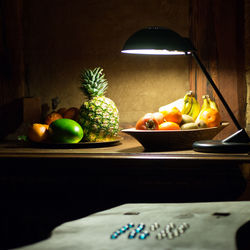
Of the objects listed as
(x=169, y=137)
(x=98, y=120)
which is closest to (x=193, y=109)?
(x=169, y=137)

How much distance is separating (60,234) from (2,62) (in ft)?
6.97

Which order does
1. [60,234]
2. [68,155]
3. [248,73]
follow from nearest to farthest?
[60,234], [68,155], [248,73]

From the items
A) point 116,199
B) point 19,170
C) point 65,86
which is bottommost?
point 116,199

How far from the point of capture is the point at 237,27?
2.62 meters

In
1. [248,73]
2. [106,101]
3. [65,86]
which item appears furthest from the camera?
[65,86]

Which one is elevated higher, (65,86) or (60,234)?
(65,86)

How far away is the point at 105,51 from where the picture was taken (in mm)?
2779

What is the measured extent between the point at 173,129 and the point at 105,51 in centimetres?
93

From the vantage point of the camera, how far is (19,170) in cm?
216

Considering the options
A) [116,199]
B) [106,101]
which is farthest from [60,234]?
[106,101]

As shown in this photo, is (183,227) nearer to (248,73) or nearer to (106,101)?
(106,101)

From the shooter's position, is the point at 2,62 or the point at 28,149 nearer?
the point at 28,149

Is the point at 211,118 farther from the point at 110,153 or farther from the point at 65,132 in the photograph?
the point at 65,132

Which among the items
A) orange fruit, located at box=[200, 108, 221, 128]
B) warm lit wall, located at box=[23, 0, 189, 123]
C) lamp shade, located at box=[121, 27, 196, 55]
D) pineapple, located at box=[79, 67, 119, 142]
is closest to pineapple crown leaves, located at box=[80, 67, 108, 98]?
pineapple, located at box=[79, 67, 119, 142]
